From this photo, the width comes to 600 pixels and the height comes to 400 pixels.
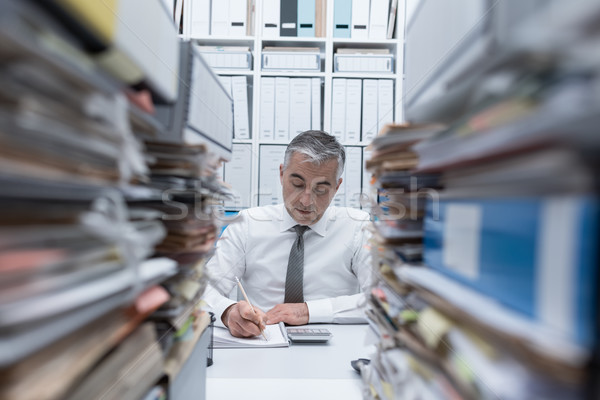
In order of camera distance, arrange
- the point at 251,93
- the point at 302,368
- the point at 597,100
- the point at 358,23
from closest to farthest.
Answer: the point at 597,100 → the point at 302,368 → the point at 251,93 → the point at 358,23

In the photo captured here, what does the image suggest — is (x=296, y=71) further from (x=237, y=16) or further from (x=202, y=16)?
(x=202, y=16)

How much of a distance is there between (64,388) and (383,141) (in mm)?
254

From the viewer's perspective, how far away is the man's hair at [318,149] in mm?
1215

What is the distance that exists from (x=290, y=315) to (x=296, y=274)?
28cm

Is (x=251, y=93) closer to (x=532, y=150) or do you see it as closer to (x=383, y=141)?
(x=383, y=141)

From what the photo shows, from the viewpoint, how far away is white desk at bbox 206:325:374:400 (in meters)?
0.54

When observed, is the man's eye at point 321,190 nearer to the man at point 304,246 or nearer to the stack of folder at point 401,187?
the man at point 304,246

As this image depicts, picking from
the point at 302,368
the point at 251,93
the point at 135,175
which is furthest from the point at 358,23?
the point at 135,175

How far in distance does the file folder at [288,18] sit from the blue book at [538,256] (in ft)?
6.47

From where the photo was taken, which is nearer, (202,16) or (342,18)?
(202,16)

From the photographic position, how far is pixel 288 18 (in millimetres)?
1955

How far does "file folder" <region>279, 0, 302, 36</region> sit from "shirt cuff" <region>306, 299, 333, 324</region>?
1.37 meters

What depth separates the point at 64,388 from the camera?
0.51ft

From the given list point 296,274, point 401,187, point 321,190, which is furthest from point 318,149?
point 401,187
